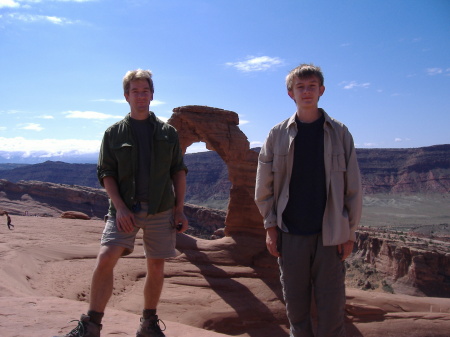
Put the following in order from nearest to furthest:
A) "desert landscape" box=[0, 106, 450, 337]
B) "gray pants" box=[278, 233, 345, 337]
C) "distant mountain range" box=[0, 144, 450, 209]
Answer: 1. "gray pants" box=[278, 233, 345, 337]
2. "desert landscape" box=[0, 106, 450, 337]
3. "distant mountain range" box=[0, 144, 450, 209]

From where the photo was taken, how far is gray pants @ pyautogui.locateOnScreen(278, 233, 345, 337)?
2930mm

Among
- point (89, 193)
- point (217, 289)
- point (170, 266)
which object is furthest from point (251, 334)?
point (89, 193)

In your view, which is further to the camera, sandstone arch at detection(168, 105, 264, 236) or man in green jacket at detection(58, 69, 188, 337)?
sandstone arch at detection(168, 105, 264, 236)

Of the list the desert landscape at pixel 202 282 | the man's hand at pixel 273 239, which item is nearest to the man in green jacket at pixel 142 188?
the desert landscape at pixel 202 282

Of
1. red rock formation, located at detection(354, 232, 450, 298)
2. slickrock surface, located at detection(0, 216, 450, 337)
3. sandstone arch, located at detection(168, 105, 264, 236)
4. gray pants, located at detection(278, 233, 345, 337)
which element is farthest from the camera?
red rock formation, located at detection(354, 232, 450, 298)

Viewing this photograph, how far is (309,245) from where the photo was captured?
2.97 metres

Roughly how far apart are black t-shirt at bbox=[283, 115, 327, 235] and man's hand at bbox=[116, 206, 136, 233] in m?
1.27

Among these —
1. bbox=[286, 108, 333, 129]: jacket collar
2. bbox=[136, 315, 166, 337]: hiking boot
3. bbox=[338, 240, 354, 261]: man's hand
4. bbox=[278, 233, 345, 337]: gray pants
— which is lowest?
bbox=[136, 315, 166, 337]: hiking boot

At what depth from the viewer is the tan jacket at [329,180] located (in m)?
2.94

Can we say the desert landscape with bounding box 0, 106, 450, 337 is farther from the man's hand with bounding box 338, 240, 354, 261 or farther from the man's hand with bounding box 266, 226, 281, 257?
the man's hand with bounding box 338, 240, 354, 261

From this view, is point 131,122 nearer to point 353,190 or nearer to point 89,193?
point 353,190

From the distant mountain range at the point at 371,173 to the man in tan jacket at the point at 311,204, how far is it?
174ft

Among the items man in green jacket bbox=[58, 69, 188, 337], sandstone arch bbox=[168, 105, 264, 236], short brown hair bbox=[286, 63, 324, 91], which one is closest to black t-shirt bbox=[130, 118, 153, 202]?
man in green jacket bbox=[58, 69, 188, 337]

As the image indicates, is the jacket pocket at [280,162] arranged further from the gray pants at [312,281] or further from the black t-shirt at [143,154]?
the black t-shirt at [143,154]
